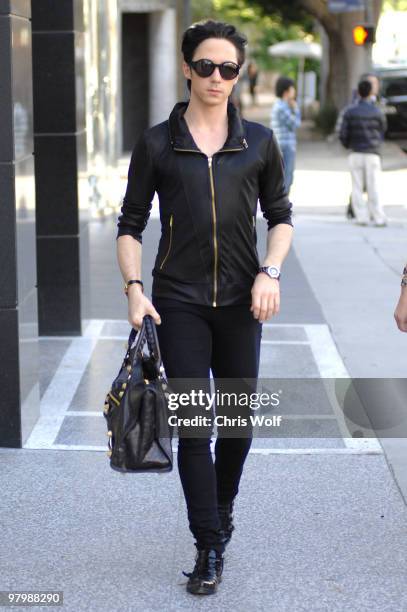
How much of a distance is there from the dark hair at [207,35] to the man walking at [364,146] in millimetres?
10998

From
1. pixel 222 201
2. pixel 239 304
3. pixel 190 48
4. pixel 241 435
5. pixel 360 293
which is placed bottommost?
pixel 360 293

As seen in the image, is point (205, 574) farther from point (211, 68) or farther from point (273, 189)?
point (211, 68)

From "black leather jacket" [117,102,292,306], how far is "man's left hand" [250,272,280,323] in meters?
0.12

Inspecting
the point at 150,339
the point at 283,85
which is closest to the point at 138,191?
the point at 150,339

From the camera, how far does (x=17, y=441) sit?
5.82 m

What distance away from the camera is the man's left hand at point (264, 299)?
3953 mm

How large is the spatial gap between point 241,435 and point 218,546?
391 mm

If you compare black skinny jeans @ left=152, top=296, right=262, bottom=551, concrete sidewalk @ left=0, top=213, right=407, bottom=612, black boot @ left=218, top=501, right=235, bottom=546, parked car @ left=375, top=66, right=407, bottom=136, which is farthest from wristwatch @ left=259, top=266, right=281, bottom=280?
parked car @ left=375, top=66, right=407, bottom=136

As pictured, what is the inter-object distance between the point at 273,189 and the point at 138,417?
37.3 inches

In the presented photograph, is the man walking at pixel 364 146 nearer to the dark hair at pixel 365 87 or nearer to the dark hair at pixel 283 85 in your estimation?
the dark hair at pixel 365 87

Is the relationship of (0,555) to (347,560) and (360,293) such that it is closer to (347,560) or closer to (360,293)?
(347,560)

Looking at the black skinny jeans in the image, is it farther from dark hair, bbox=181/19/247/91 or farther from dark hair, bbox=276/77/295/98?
dark hair, bbox=276/77/295/98

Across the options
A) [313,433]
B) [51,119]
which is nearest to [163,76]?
[51,119]

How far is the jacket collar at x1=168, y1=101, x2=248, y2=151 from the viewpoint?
13.1 feet
